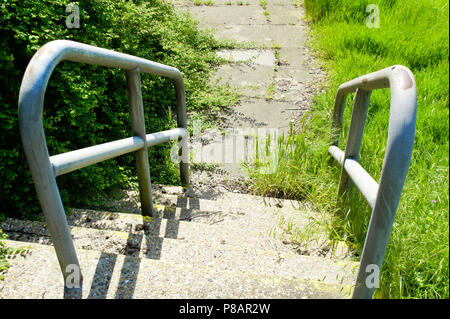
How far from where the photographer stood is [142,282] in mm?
1297

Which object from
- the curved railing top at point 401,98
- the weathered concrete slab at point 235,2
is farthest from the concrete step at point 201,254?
the weathered concrete slab at point 235,2

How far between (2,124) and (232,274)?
1.52m

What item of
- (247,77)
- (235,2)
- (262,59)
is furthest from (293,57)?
(235,2)

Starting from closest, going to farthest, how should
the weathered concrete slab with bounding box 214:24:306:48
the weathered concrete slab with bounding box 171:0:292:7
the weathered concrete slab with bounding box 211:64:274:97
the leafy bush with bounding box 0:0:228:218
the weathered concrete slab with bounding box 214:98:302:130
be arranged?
the leafy bush with bounding box 0:0:228:218 < the weathered concrete slab with bounding box 214:98:302:130 < the weathered concrete slab with bounding box 211:64:274:97 < the weathered concrete slab with bounding box 214:24:306:48 < the weathered concrete slab with bounding box 171:0:292:7

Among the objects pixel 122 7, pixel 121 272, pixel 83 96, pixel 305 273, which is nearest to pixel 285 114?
pixel 122 7

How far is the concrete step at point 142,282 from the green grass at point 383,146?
358 mm

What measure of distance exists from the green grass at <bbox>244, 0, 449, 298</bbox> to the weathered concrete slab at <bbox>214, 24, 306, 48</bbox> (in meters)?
0.31

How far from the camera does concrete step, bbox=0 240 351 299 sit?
124cm

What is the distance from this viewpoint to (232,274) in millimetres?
1357

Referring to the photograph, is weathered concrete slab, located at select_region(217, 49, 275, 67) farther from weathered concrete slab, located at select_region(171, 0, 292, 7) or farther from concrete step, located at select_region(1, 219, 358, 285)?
concrete step, located at select_region(1, 219, 358, 285)

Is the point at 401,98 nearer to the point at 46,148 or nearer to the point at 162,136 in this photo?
the point at 46,148

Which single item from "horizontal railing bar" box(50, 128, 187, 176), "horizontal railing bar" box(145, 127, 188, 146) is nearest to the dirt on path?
"horizontal railing bar" box(145, 127, 188, 146)

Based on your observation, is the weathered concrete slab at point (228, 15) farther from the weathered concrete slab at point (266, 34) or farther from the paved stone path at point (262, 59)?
the weathered concrete slab at point (266, 34)

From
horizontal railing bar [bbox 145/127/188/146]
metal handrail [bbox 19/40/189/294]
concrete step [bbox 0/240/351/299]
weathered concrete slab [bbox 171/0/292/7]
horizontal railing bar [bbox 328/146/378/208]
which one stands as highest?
weathered concrete slab [bbox 171/0/292/7]
